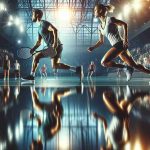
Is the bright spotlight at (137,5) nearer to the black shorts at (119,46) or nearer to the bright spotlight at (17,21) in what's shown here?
the bright spotlight at (17,21)

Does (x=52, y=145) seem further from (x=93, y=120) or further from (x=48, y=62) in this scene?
(x=48, y=62)

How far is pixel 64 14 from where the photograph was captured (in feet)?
127

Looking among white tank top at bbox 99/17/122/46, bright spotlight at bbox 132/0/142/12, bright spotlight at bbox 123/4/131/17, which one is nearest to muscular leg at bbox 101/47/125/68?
white tank top at bbox 99/17/122/46

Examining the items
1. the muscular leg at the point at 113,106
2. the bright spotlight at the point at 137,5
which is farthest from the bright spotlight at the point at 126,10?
the muscular leg at the point at 113,106

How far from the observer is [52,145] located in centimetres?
127

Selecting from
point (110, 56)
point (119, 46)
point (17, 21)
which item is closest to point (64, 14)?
point (17, 21)

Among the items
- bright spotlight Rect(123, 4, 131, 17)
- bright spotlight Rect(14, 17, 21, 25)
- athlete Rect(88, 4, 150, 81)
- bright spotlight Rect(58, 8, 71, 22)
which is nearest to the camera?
athlete Rect(88, 4, 150, 81)

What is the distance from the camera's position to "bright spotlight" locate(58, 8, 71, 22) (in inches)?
1501

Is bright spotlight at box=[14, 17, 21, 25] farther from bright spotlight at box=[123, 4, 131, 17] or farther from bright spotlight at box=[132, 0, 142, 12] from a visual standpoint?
bright spotlight at box=[132, 0, 142, 12]

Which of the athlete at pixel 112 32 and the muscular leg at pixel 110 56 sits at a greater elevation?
the athlete at pixel 112 32

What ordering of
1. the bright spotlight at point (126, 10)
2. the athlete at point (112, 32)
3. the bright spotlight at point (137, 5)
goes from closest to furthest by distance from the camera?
1. the athlete at point (112, 32)
2. the bright spotlight at point (137, 5)
3. the bright spotlight at point (126, 10)

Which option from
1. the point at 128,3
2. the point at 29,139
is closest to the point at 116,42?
the point at 29,139

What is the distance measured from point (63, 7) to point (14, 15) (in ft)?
23.0

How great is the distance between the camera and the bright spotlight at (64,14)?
38.1 meters
